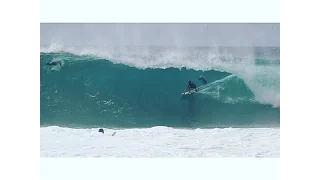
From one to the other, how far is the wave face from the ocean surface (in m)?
0.02

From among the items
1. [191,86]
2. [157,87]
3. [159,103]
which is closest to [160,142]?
[159,103]

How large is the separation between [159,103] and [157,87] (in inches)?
10.3

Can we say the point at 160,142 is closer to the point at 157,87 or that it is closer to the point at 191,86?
the point at 157,87

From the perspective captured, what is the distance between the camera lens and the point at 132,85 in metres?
7.15

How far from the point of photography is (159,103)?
23.3 feet

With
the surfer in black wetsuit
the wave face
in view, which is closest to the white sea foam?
the wave face

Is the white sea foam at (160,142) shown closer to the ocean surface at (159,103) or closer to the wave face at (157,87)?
the ocean surface at (159,103)

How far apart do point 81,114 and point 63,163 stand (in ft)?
2.66

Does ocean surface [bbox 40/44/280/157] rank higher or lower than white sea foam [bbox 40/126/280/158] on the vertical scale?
higher

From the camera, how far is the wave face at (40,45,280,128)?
23.1ft

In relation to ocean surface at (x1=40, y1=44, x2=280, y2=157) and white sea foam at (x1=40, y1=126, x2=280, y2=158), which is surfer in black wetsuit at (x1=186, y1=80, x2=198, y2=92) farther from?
white sea foam at (x1=40, y1=126, x2=280, y2=158)

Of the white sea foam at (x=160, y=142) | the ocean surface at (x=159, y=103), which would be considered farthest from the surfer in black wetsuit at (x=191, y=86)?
the white sea foam at (x=160, y=142)
